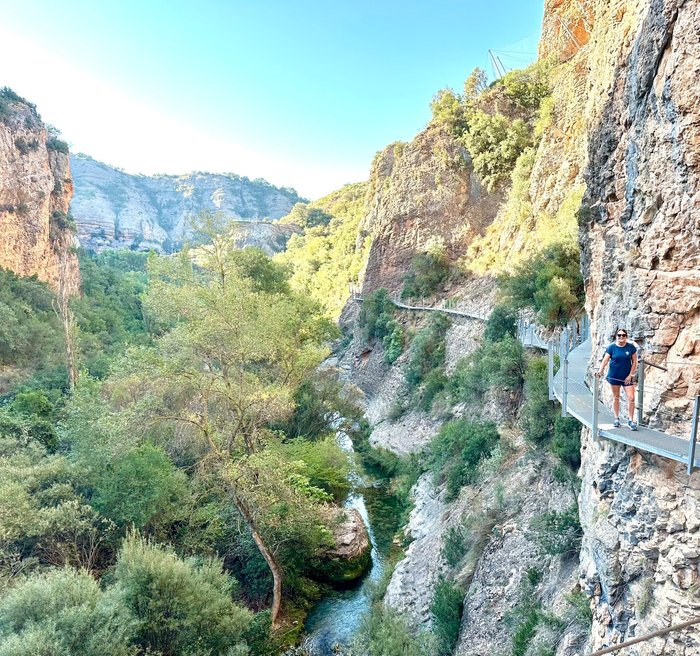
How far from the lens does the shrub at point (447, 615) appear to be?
9000 mm

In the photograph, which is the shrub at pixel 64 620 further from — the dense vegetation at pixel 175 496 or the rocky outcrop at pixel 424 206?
the rocky outcrop at pixel 424 206

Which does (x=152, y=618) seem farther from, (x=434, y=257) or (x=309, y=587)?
(x=434, y=257)

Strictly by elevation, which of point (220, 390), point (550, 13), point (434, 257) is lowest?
point (220, 390)

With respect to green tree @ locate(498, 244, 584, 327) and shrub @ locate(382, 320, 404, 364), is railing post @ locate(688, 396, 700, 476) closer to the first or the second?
green tree @ locate(498, 244, 584, 327)

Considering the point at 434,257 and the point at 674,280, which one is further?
the point at 434,257

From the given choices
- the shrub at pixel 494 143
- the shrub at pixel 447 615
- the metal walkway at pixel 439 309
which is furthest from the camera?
the shrub at pixel 494 143

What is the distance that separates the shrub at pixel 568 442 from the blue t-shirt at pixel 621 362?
15.4ft

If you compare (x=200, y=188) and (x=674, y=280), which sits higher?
(x=200, y=188)

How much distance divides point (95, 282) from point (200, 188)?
4497 inches

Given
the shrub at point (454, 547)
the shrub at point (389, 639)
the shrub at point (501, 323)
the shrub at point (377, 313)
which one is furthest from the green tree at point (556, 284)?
the shrub at point (377, 313)

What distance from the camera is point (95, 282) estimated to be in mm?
41031

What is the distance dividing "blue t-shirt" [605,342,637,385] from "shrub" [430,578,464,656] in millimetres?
6783

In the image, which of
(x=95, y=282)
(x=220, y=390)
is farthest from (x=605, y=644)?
(x=95, y=282)

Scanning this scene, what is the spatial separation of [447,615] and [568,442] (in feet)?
15.2
